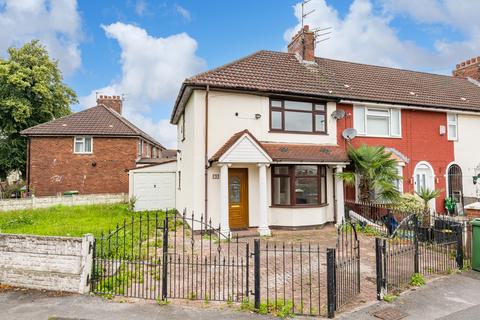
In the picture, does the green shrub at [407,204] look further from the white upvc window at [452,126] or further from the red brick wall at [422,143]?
the white upvc window at [452,126]

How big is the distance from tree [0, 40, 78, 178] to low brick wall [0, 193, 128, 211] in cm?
1076

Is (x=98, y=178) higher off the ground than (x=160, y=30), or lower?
lower

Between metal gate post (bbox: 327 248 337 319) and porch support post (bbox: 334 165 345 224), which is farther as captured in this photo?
porch support post (bbox: 334 165 345 224)

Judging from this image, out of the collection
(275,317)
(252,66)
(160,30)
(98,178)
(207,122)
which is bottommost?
(275,317)

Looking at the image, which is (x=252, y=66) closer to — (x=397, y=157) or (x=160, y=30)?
(x=160, y=30)

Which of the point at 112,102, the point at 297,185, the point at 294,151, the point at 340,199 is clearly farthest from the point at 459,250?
the point at 112,102

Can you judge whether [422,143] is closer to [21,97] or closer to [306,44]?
[306,44]

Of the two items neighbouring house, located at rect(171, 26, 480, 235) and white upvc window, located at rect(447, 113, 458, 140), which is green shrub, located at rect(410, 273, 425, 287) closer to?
neighbouring house, located at rect(171, 26, 480, 235)

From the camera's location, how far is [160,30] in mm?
15789

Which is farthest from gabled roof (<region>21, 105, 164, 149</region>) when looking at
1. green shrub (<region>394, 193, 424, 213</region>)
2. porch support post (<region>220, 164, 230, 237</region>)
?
green shrub (<region>394, 193, 424, 213</region>)

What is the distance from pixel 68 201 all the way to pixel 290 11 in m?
16.4

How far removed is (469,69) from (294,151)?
17.8 metres

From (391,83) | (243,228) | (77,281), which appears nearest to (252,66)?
(243,228)

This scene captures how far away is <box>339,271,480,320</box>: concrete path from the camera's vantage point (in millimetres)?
5285
